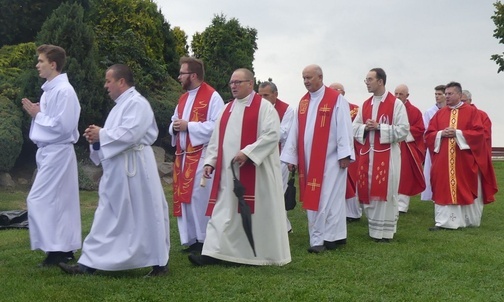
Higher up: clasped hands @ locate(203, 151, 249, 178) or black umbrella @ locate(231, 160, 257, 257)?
clasped hands @ locate(203, 151, 249, 178)

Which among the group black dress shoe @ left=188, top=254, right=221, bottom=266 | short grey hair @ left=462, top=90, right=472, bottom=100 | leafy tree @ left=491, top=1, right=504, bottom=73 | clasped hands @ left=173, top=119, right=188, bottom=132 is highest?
leafy tree @ left=491, top=1, right=504, bottom=73

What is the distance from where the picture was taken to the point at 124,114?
6.83 meters

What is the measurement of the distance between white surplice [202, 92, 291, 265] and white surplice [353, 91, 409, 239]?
2327 millimetres

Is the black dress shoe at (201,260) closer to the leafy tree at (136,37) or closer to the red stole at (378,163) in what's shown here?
the red stole at (378,163)

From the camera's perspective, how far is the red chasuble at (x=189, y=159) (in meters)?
8.52

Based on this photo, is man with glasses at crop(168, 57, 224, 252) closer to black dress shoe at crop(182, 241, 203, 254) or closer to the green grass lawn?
black dress shoe at crop(182, 241, 203, 254)

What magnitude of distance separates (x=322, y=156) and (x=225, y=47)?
1430cm

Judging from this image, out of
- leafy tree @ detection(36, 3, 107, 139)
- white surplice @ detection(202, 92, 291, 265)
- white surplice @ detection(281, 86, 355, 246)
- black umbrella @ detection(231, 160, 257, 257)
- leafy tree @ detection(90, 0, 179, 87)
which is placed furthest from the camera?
leafy tree @ detection(90, 0, 179, 87)

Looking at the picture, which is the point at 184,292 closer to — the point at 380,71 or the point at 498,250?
the point at 498,250

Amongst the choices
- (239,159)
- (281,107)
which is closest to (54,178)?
(239,159)

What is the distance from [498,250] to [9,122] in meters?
10.3

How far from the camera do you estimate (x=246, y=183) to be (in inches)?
296

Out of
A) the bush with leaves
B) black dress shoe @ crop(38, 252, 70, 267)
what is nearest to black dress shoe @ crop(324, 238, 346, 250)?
black dress shoe @ crop(38, 252, 70, 267)

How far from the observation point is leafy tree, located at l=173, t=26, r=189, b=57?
77.5 ft
